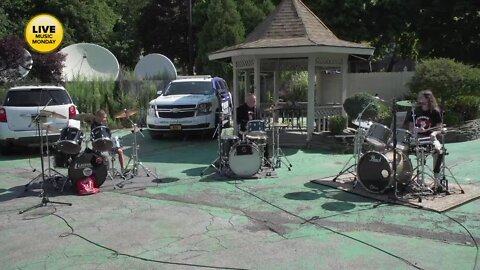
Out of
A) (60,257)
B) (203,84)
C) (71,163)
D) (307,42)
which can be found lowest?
(60,257)

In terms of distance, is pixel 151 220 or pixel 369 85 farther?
pixel 369 85

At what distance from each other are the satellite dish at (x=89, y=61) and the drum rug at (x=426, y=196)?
14.3 meters

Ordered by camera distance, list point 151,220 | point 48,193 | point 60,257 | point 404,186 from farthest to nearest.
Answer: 1. point 48,193
2. point 404,186
3. point 151,220
4. point 60,257

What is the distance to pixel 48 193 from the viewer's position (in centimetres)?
838

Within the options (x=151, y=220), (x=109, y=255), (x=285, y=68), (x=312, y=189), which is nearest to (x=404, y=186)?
(x=312, y=189)

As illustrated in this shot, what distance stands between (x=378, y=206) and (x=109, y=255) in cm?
378

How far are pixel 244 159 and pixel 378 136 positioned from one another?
2.58 meters

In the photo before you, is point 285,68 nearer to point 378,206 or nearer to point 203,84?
point 203,84

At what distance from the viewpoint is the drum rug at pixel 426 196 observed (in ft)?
23.1

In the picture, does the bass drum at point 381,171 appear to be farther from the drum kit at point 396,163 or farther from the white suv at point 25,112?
the white suv at point 25,112

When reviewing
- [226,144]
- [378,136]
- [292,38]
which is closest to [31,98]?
[226,144]

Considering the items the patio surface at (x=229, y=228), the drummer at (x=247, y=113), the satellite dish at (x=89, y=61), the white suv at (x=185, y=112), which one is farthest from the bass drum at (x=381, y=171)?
the satellite dish at (x=89, y=61)

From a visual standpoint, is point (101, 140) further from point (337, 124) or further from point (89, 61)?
point (89, 61)

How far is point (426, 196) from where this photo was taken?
7.52 m
